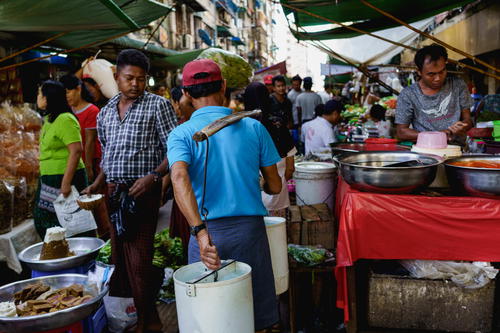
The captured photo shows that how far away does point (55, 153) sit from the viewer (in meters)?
4.16

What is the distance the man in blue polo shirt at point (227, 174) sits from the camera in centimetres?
205

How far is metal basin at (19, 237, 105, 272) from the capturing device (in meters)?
2.74

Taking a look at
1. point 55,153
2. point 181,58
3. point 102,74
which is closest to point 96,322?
point 55,153

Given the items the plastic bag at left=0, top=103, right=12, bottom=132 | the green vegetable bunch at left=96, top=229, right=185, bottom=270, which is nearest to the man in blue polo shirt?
the green vegetable bunch at left=96, top=229, right=185, bottom=270

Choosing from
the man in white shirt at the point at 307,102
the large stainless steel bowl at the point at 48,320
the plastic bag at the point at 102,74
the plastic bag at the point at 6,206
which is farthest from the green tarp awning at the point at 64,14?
the man in white shirt at the point at 307,102

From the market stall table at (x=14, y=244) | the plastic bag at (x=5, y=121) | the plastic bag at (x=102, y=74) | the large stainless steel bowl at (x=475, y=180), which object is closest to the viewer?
the large stainless steel bowl at (x=475, y=180)

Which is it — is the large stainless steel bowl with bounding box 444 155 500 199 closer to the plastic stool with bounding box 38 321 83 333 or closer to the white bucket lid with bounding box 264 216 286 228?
the white bucket lid with bounding box 264 216 286 228

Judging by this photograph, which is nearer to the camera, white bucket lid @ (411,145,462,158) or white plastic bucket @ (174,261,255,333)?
white plastic bucket @ (174,261,255,333)

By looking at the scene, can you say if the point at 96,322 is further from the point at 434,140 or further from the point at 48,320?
the point at 434,140

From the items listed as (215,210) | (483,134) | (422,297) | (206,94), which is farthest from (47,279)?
(483,134)

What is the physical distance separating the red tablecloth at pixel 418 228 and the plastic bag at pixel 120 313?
6.13ft

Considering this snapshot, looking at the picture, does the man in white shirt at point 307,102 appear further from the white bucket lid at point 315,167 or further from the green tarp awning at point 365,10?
the white bucket lid at point 315,167

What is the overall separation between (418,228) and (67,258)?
2.38m

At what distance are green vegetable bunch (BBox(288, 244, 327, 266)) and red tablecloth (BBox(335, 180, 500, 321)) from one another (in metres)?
0.57
